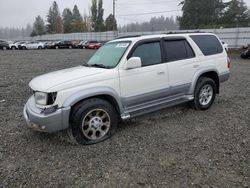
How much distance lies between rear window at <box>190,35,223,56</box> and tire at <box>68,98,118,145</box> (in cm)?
276

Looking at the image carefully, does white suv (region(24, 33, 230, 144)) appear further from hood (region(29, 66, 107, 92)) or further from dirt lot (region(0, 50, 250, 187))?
dirt lot (region(0, 50, 250, 187))

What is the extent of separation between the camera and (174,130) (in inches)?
195

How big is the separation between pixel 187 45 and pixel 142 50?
133 cm

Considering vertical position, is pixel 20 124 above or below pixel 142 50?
below

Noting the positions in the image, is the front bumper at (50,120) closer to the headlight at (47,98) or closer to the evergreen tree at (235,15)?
the headlight at (47,98)

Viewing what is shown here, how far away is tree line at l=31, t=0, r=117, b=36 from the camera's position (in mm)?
72750

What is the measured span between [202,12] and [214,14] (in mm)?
2504

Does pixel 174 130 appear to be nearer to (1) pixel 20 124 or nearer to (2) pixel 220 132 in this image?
(2) pixel 220 132

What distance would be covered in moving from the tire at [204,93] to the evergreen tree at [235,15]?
47.4 meters

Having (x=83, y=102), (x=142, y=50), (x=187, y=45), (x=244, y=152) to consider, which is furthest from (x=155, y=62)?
(x=244, y=152)

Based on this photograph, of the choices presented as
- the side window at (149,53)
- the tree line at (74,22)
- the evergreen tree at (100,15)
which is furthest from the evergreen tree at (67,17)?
the side window at (149,53)

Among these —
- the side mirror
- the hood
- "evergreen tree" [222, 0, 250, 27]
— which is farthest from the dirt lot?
"evergreen tree" [222, 0, 250, 27]

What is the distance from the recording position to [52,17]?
98312mm

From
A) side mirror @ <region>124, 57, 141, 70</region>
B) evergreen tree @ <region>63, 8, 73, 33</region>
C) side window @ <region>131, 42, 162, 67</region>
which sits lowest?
side mirror @ <region>124, 57, 141, 70</region>
